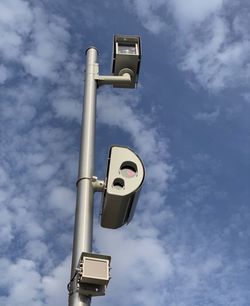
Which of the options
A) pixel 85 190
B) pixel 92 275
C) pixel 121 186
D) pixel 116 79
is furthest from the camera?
pixel 116 79

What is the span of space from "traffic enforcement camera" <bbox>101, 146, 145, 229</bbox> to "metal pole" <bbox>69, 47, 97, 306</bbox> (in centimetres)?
17

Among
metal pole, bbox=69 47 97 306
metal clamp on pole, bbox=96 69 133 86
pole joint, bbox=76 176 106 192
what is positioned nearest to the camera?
metal pole, bbox=69 47 97 306

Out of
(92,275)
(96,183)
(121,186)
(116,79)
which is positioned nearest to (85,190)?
(96,183)

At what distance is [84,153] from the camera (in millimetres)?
4246

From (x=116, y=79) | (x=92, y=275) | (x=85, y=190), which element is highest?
(x=116, y=79)

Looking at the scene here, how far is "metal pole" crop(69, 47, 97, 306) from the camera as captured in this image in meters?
3.64

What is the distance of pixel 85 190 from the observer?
403cm

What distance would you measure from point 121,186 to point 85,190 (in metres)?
0.35

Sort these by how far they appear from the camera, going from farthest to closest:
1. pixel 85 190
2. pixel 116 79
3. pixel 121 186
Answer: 1. pixel 116 79
2. pixel 121 186
3. pixel 85 190

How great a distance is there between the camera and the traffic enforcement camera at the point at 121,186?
13.5ft

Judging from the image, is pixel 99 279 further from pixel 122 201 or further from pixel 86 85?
pixel 86 85

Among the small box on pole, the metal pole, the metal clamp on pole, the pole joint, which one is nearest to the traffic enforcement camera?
the pole joint

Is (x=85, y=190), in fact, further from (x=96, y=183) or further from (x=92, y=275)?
(x=92, y=275)

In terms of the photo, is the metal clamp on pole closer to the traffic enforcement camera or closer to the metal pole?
the metal pole
